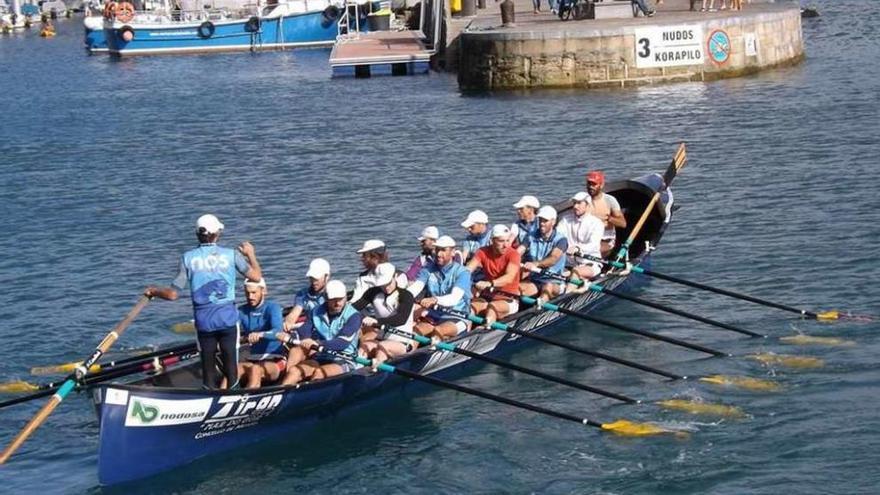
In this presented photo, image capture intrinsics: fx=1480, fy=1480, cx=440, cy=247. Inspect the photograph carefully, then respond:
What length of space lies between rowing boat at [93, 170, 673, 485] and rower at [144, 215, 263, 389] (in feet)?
2.20

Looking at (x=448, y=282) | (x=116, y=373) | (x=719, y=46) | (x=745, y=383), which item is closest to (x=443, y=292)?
(x=448, y=282)

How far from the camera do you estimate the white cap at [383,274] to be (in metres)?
18.5

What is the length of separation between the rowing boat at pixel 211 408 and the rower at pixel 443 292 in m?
0.33

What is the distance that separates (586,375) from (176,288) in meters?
Result: 6.26

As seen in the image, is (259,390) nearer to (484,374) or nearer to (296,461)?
(296,461)

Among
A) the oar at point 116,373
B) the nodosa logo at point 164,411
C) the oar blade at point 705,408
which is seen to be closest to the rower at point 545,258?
the oar blade at point 705,408

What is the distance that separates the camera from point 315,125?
44.3 metres

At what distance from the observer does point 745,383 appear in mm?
19078

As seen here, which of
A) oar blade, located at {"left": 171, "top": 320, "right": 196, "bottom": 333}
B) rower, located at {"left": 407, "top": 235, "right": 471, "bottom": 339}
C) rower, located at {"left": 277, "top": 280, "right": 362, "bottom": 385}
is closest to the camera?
rower, located at {"left": 277, "top": 280, "right": 362, "bottom": 385}

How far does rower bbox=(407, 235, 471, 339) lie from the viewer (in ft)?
63.5

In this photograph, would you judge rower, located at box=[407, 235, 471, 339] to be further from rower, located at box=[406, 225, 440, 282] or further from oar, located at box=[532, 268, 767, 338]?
oar, located at box=[532, 268, 767, 338]

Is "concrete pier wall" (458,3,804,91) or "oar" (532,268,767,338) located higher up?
"concrete pier wall" (458,3,804,91)

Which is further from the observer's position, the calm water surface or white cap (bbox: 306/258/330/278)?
white cap (bbox: 306/258/330/278)

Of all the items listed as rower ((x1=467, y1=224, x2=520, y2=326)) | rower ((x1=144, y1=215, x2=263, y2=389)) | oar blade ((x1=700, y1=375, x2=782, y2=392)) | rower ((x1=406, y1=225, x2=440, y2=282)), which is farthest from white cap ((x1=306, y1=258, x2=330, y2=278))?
oar blade ((x1=700, y1=375, x2=782, y2=392))
